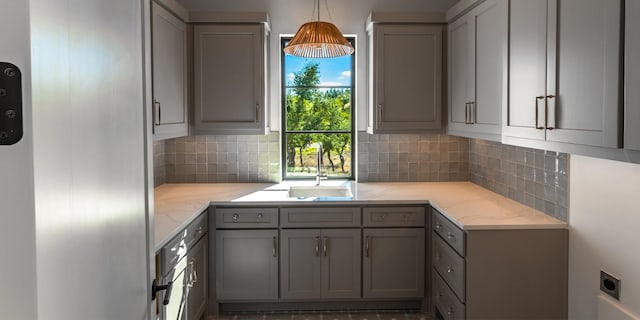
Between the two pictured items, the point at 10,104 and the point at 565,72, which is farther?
the point at 565,72

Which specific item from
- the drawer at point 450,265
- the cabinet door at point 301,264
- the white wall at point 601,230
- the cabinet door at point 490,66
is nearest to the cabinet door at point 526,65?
the cabinet door at point 490,66

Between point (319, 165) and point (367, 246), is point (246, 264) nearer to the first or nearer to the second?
point (367, 246)

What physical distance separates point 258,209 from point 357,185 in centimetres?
95

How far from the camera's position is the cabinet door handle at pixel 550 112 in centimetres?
201

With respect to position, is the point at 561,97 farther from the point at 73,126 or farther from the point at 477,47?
the point at 73,126

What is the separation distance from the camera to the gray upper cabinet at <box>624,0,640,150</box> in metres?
1.47

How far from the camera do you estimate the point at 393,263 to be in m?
3.39

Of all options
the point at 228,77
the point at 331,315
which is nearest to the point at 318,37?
the point at 228,77

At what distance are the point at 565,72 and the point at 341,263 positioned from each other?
198 cm

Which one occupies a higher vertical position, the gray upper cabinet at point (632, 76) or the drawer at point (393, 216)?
the gray upper cabinet at point (632, 76)

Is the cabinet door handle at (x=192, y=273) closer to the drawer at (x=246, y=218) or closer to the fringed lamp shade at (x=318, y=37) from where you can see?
the drawer at (x=246, y=218)

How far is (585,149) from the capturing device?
70.6 inches

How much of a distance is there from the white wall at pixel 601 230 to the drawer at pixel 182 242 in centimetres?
197

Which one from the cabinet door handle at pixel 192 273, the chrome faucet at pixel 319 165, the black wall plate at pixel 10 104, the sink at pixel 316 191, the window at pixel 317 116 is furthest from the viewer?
the window at pixel 317 116
